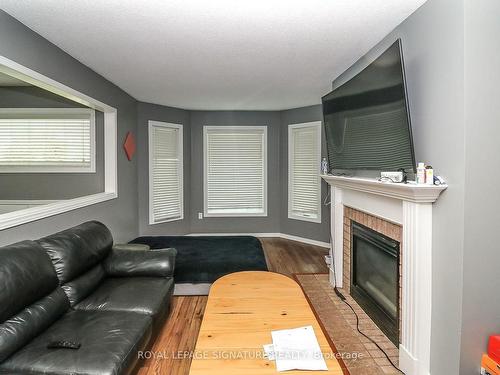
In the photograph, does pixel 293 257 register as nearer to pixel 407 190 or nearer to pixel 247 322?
pixel 247 322

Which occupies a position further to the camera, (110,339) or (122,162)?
(122,162)

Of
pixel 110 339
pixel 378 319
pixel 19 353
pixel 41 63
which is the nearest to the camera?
pixel 19 353

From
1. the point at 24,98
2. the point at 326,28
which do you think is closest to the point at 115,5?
the point at 326,28

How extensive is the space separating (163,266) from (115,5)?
6.95 feet

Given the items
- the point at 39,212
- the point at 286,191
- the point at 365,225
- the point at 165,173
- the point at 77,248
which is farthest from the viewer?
the point at 286,191

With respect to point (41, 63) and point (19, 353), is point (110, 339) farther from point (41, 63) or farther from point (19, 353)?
point (41, 63)

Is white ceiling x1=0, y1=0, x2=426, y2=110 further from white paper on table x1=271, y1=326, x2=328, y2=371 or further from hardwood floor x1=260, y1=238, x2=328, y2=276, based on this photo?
hardwood floor x1=260, y1=238, x2=328, y2=276

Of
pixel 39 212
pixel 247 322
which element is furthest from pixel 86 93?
pixel 247 322

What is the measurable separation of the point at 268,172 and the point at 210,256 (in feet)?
8.51

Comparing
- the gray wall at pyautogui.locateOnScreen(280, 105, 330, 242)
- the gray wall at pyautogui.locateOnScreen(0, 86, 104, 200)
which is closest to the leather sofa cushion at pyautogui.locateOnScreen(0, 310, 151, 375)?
the gray wall at pyautogui.locateOnScreen(0, 86, 104, 200)

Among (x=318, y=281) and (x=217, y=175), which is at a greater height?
(x=217, y=175)

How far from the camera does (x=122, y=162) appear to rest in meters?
4.35

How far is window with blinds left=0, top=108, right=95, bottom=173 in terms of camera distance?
4113 millimetres

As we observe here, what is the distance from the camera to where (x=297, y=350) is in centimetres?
163
